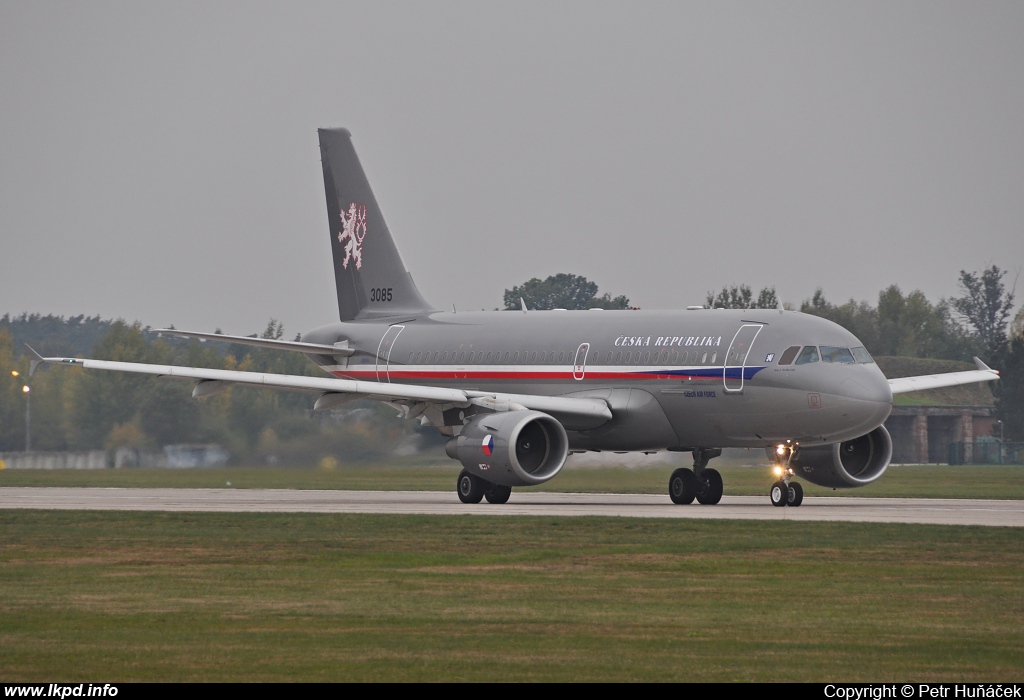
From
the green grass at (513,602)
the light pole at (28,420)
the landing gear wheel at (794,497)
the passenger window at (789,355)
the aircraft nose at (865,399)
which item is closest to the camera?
the green grass at (513,602)

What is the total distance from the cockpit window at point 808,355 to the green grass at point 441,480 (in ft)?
25.1

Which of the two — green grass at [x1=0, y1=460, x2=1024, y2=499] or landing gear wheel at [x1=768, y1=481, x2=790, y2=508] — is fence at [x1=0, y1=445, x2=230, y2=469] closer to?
green grass at [x1=0, y1=460, x2=1024, y2=499]

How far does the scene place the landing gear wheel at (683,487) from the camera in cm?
3516

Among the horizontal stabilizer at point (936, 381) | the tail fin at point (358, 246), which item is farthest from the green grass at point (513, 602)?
the tail fin at point (358, 246)

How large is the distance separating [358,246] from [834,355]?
1685cm

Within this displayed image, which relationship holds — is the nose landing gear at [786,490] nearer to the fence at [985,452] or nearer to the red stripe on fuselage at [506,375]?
the red stripe on fuselage at [506,375]

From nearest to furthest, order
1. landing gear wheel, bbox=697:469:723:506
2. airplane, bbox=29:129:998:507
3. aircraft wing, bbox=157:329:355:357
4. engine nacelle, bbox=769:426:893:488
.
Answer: airplane, bbox=29:129:998:507
engine nacelle, bbox=769:426:893:488
landing gear wheel, bbox=697:469:723:506
aircraft wing, bbox=157:329:355:357

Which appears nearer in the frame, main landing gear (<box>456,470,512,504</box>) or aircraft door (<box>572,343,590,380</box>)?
main landing gear (<box>456,470,512,504</box>)

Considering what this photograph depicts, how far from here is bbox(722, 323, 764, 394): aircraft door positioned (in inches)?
1308

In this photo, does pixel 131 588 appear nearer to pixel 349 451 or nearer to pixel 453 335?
pixel 453 335

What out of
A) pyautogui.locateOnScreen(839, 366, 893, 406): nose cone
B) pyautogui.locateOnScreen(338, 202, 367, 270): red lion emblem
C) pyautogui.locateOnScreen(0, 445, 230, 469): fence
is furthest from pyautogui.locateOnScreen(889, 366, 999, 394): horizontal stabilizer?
pyautogui.locateOnScreen(0, 445, 230, 469): fence

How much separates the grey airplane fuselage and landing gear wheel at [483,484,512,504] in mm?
2073

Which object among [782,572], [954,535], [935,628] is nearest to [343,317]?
[954,535]

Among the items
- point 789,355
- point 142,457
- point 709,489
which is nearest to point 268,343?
point 142,457
